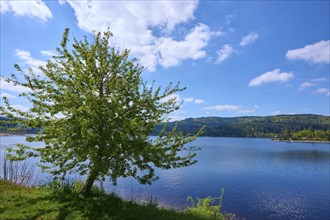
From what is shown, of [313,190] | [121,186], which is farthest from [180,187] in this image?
[313,190]

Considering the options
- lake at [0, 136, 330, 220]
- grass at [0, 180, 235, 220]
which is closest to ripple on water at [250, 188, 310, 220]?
lake at [0, 136, 330, 220]

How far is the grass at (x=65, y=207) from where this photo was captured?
12332 millimetres

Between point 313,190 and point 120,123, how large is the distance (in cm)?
5041

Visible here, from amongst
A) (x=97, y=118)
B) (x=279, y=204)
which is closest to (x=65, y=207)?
(x=97, y=118)

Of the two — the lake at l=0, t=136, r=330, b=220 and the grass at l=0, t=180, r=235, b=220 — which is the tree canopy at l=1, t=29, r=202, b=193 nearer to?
the grass at l=0, t=180, r=235, b=220

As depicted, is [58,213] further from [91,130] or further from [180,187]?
[180,187]

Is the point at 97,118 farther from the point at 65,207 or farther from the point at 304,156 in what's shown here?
the point at 304,156

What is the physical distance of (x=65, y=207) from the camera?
13.3 metres

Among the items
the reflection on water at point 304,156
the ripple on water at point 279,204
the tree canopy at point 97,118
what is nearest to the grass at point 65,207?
the tree canopy at point 97,118

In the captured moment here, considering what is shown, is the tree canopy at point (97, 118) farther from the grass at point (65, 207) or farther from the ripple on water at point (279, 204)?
the ripple on water at point (279, 204)

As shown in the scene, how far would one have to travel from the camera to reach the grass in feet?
40.5

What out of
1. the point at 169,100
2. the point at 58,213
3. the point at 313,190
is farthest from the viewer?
the point at 313,190

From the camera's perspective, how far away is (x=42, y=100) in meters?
14.2

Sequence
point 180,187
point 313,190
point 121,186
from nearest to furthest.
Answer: point 121,186, point 180,187, point 313,190
